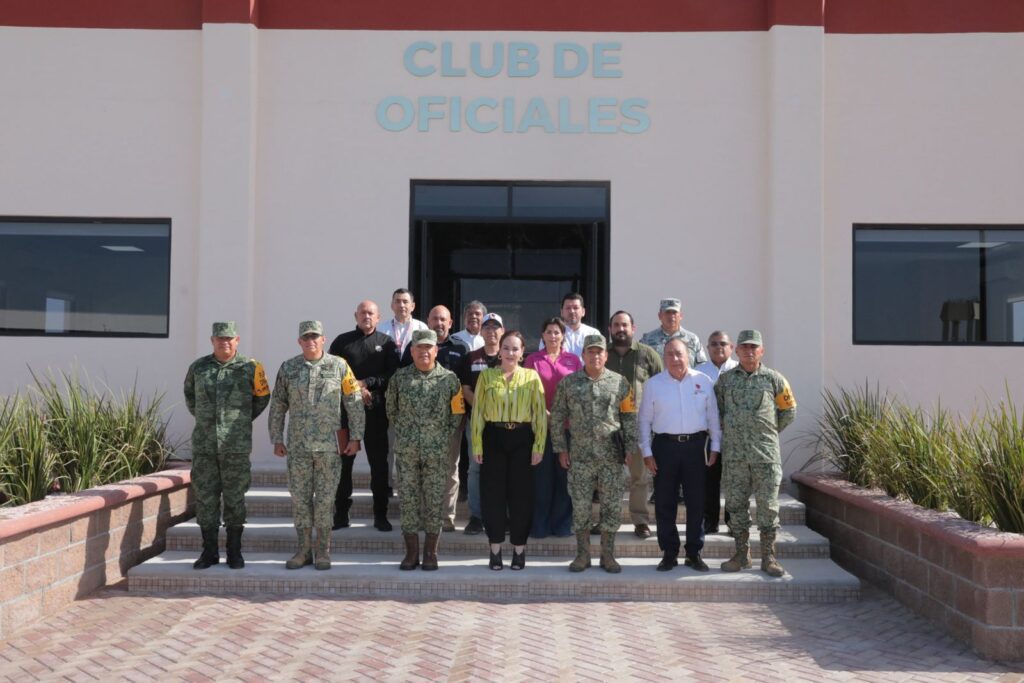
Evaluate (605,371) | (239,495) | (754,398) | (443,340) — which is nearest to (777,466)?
(754,398)

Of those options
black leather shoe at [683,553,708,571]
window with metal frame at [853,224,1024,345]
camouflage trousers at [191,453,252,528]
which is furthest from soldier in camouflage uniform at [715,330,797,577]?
camouflage trousers at [191,453,252,528]

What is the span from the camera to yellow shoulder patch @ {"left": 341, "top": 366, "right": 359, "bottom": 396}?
6.34 meters

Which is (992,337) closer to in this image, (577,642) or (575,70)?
(575,70)

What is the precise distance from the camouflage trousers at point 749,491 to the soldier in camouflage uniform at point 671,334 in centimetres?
111

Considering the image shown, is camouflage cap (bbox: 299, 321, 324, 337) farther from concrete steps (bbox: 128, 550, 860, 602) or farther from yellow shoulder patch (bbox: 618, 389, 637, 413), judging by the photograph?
yellow shoulder patch (bbox: 618, 389, 637, 413)

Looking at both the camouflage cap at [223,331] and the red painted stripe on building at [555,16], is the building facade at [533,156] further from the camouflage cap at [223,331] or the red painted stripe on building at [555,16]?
the camouflage cap at [223,331]

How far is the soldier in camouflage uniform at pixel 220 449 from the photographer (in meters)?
6.25

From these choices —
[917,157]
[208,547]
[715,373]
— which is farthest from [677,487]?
[917,157]

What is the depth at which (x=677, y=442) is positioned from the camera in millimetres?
6215

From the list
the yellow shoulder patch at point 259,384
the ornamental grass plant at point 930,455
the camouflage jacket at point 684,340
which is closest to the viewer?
the ornamental grass plant at point 930,455

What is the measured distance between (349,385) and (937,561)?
424 cm

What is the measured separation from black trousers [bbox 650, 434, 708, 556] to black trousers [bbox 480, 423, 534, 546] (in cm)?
96

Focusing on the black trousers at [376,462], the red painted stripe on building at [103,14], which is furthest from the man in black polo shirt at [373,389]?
the red painted stripe on building at [103,14]

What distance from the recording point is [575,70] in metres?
9.12
